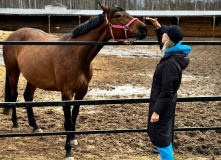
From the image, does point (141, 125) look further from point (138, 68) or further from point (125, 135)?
point (138, 68)

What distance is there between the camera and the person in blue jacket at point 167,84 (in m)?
2.24

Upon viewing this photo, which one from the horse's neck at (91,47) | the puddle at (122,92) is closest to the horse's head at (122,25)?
the horse's neck at (91,47)

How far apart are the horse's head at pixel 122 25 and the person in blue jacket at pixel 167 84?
94 cm

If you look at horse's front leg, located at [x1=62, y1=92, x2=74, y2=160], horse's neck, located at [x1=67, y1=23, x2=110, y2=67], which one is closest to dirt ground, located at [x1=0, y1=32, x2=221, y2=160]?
horse's front leg, located at [x1=62, y1=92, x2=74, y2=160]

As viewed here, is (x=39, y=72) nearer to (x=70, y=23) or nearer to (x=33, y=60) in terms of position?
(x=33, y=60)

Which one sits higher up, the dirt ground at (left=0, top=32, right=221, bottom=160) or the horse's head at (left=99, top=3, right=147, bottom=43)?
the horse's head at (left=99, top=3, right=147, bottom=43)

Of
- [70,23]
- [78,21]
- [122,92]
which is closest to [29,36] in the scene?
[122,92]

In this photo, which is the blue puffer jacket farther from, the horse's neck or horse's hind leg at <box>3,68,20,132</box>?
horse's hind leg at <box>3,68,20,132</box>

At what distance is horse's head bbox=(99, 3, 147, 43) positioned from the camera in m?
3.26

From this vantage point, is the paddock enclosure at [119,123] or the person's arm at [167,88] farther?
the paddock enclosure at [119,123]

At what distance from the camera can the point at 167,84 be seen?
2217 mm

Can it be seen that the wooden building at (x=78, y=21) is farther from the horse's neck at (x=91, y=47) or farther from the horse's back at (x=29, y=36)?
the horse's neck at (x=91, y=47)

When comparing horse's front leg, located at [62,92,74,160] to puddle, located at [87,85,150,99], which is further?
puddle, located at [87,85,150,99]

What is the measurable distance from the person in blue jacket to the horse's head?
935 mm
